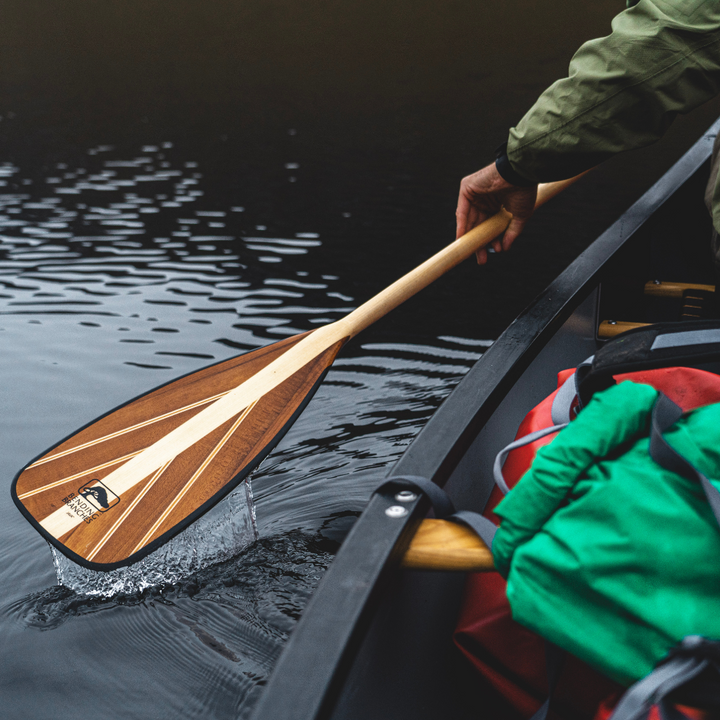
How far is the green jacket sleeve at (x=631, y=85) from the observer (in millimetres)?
1382

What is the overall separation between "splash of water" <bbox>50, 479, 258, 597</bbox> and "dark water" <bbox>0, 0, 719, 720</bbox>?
0.04m

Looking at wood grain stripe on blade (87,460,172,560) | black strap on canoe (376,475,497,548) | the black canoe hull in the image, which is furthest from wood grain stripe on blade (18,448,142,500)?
black strap on canoe (376,475,497,548)

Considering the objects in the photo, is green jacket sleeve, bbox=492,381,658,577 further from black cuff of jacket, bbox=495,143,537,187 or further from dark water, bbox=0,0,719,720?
dark water, bbox=0,0,719,720

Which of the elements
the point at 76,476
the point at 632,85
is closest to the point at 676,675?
the point at 632,85

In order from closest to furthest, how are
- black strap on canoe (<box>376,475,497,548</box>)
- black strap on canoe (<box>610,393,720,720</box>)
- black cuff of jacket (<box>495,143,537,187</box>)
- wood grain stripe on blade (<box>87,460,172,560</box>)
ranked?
black strap on canoe (<box>610,393,720,720</box>)
black strap on canoe (<box>376,475,497,548</box>)
wood grain stripe on blade (<box>87,460,172,560</box>)
black cuff of jacket (<box>495,143,537,187</box>)

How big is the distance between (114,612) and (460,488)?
1.11 metres

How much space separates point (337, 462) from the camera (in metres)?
2.57

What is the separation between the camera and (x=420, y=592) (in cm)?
108

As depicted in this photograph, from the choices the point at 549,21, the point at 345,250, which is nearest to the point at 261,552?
the point at 345,250

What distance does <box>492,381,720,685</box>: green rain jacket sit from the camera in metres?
0.78

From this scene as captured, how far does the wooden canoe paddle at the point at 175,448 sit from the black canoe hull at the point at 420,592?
0.44 metres

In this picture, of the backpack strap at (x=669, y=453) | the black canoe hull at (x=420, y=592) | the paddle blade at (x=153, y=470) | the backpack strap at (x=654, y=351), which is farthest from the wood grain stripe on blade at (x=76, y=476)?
the backpack strap at (x=669, y=453)

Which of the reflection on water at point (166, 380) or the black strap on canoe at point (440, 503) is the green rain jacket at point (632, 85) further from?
the reflection on water at point (166, 380)

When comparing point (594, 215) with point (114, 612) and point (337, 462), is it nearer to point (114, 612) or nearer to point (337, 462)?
point (337, 462)
